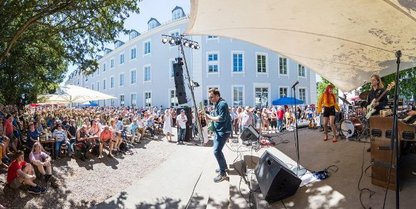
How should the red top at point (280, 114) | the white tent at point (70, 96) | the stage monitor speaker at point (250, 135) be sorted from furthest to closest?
the red top at point (280, 114)
the white tent at point (70, 96)
the stage monitor speaker at point (250, 135)

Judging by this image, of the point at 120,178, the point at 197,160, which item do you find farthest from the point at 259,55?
the point at 120,178

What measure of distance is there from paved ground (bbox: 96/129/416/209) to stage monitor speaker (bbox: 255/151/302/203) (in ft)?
0.42

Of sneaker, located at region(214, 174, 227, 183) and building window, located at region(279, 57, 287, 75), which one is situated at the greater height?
building window, located at region(279, 57, 287, 75)

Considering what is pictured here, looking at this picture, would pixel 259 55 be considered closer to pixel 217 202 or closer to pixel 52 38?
pixel 52 38

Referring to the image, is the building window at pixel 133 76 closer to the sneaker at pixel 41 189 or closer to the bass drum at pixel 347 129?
the sneaker at pixel 41 189

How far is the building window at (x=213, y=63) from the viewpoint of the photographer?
27.7m

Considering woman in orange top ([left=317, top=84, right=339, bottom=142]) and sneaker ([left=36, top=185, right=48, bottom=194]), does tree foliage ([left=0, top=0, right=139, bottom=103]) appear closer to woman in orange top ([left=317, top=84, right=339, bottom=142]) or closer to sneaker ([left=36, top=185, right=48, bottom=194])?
sneaker ([left=36, top=185, right=48, bottom=194])

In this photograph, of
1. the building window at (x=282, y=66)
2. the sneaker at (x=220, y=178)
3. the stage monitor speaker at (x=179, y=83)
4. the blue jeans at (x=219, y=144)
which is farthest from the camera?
the building window at (x=282, y=66)

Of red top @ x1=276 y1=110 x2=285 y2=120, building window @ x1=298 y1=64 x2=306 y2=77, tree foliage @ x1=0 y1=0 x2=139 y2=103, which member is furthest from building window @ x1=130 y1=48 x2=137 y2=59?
tree foliage @ x1=0 y1=0 x2=139 y2=103

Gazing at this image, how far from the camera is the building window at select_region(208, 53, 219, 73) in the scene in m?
27.7

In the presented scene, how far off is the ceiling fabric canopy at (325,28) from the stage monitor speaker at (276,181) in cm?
247

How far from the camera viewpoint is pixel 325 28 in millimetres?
5203

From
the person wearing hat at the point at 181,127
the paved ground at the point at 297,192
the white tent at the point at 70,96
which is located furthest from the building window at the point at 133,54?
the paved ground at the point at 297,192

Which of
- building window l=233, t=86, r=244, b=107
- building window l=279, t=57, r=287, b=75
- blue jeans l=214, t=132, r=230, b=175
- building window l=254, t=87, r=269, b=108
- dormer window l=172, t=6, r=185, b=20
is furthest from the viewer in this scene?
dormer window l=172, t=6, r=185, b=20
